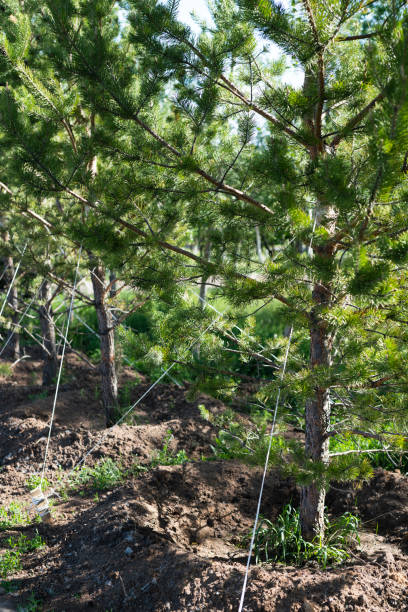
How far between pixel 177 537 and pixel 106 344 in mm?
2224

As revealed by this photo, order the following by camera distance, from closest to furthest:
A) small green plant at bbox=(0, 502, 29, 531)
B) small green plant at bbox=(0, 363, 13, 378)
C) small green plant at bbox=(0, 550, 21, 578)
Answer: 1. small green plant at bbox=(0, 550, 21, 578)
2. small green plant at bbox=(0, 502, 29, 531)
3. small green plant at bbox=(0, 363, 13, 378)

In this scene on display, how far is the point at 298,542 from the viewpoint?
3.04 metres

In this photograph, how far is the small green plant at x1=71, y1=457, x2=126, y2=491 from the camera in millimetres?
4262

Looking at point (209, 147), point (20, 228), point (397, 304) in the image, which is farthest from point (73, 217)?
point (397, 304)

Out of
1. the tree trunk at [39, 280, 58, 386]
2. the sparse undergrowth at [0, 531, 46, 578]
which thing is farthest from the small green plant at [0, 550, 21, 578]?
the tree trunk at [39, 280, 58, 386]

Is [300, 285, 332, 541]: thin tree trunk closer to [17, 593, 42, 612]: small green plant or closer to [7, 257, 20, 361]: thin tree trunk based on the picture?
[17, 593, 42, 612]: small green plant

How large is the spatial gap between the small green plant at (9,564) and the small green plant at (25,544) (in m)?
0.10

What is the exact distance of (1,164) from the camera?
5.07 meters

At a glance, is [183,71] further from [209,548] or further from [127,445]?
[127,445]

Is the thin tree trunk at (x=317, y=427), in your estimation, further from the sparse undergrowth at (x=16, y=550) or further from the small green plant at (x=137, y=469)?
the sparse undergrowth at (x=16, y=550)

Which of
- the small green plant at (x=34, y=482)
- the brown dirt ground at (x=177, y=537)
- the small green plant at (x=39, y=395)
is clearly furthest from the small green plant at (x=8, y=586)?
the small green plant at (x=39, y=395)

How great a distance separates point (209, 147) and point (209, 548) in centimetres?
249

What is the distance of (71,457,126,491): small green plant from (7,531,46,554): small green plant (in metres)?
0.76

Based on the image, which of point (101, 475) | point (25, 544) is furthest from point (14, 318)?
point (25, 544)
